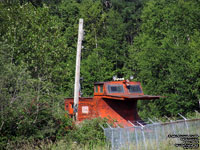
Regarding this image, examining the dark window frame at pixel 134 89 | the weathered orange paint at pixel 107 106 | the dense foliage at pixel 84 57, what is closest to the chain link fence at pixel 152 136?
the dense foliage at pixel 84 57

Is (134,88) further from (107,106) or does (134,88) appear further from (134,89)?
(107,106)

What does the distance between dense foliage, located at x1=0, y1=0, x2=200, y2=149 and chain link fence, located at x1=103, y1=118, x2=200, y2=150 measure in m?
1.98

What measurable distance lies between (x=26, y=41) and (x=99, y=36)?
26046mm

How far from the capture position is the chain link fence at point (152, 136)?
12.7m

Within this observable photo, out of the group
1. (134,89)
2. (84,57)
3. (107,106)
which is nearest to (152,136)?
(107,106)

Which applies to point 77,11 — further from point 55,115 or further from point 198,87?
point 55,115

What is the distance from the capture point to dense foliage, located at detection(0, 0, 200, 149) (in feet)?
46.3

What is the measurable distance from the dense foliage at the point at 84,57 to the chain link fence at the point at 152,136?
1978 millimetres

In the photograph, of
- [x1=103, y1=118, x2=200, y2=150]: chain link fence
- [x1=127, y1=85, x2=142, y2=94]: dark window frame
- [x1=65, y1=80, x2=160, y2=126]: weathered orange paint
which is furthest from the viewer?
[x1=127, y1=85, x2=142, y2=94]: dark window frame

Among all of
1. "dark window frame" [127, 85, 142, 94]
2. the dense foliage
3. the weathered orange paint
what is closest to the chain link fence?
the dense foliage

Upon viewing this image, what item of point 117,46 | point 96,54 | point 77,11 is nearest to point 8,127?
point 96,54

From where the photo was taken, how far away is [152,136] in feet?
44.5

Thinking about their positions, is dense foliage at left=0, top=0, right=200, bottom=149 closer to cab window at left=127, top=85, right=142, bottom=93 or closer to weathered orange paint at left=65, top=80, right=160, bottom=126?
weathered orange paint at left=65, top=80, right=160, bottom=126

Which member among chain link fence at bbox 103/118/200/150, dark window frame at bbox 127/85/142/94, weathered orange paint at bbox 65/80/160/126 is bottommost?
chain link fence at bbox 103/118/200/150
